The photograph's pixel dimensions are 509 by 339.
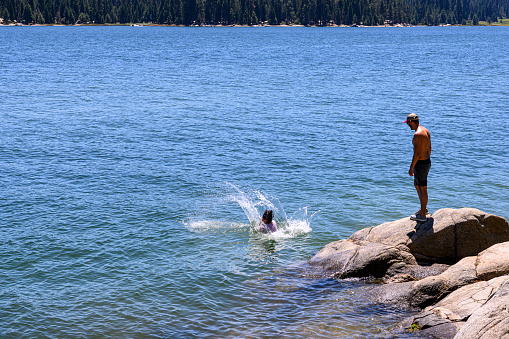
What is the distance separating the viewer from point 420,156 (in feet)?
48.8

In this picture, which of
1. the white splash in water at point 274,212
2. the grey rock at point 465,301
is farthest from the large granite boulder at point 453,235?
the white splash in water at point 274,212

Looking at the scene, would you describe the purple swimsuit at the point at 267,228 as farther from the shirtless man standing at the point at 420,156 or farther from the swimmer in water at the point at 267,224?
the shirtless man standing at the point at 420,156

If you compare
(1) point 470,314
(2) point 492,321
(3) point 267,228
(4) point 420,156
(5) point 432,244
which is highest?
(4) point 420,156

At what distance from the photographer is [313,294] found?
14711 millimetres

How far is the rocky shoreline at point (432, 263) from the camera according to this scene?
476 inches

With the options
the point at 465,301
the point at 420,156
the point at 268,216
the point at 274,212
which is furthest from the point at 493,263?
the point at 274,212

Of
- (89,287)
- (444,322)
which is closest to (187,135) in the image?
(89,287)

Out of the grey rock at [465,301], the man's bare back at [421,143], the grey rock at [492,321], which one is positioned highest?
the man's bare back at [421,143]

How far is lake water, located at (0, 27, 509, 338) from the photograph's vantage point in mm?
14305

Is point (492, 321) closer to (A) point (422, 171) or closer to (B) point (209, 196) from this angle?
(A) point (422, 171)

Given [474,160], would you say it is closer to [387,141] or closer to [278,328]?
[387,141]

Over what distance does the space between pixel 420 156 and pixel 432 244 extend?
265 cm

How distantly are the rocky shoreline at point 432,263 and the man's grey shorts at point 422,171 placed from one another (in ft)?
4.18

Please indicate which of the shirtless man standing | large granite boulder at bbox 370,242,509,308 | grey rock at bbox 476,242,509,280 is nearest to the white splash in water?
the shirtless man standing
